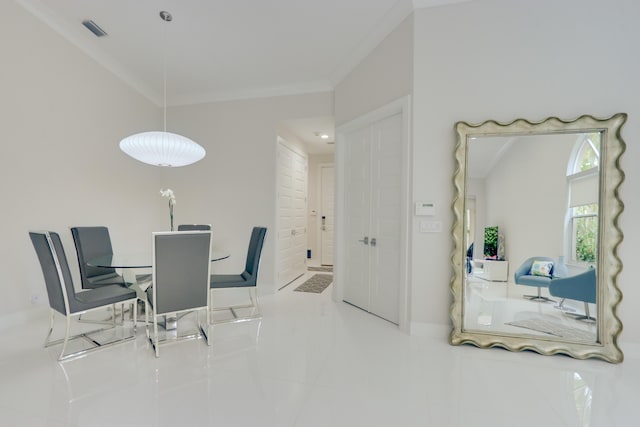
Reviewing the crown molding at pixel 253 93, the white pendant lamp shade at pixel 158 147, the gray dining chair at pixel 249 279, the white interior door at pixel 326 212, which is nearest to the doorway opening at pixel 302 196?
the white interior door at pixel 326 212

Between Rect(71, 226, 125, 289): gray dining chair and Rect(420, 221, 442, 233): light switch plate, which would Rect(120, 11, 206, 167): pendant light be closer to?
Rect(71, 226, 125, 289): gray dining chair

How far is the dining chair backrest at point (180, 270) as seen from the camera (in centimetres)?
234

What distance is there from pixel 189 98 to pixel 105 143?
144 cm

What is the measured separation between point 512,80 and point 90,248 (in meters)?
4.46

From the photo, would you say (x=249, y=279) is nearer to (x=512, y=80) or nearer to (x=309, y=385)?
(x=309, y=385)

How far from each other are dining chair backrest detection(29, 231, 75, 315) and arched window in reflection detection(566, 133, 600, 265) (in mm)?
4007

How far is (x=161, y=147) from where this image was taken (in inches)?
107

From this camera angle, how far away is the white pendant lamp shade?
268 cm

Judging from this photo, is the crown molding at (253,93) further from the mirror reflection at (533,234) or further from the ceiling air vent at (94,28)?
the mirror reflection at (533,234)

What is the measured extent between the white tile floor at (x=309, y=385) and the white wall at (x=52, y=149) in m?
0.91

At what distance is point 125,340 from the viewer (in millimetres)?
2605

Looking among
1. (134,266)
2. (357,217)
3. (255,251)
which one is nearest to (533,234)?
(357,217)

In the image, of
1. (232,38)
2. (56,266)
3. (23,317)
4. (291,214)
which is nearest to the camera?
(56,266)

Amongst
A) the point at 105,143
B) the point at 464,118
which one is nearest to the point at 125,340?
the point at 105,143
